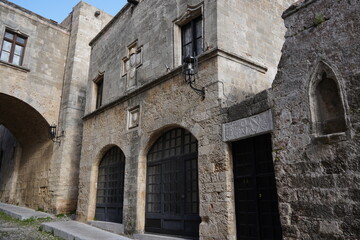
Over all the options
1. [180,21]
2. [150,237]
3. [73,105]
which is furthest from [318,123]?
[73,105]

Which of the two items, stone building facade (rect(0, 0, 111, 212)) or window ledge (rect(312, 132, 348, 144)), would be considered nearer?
window ledge (rect(312, 132, 348, 144))

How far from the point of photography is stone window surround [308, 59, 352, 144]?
330 centimetres

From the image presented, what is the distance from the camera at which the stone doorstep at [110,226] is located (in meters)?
6.94

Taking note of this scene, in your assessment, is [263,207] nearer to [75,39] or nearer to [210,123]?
[210,123]

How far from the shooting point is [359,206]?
10.1 ft

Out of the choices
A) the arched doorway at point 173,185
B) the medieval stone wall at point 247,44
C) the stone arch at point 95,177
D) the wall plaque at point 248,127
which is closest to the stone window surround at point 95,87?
the stone arch at point 95,177

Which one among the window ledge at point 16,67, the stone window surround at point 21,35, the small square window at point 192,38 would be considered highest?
the stone window surround at point 21,35

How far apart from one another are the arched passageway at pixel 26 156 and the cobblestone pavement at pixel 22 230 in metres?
2.18

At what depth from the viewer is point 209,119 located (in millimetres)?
5285

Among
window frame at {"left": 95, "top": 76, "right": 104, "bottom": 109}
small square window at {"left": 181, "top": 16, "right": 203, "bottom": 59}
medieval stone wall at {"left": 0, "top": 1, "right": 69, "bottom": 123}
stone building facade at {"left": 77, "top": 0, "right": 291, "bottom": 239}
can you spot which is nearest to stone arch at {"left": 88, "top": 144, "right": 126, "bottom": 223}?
stone building facade at {"left": 77, "top": 0, "right": 291, "bottom": 239}

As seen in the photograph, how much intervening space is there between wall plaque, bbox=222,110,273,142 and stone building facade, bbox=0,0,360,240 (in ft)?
0.07

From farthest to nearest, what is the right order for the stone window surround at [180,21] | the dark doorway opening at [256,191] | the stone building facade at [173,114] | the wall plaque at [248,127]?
the stone window surround at [180,21] → the stone building facade at [173,114] → the dark doorway opening at [256,191] → the wall plaque at [248,127]

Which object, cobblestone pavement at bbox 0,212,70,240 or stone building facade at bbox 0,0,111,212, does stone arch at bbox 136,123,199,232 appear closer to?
cobblestone pavement at bbox 0,212,70,240

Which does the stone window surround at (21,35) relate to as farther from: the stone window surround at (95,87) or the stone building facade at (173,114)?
the stone building facade at (173,114)
